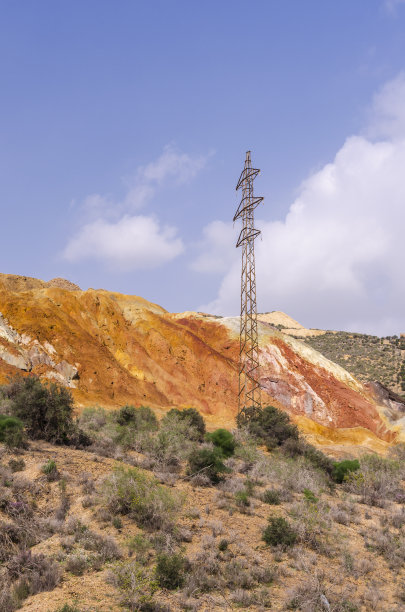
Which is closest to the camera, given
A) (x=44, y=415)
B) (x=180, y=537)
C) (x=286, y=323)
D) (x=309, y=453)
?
A: (x=180, y=537)

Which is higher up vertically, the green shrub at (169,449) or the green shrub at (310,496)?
the green shrub at (169,449)

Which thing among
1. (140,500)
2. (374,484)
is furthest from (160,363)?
(140,500)

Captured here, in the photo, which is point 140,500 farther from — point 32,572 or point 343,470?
point 343,470

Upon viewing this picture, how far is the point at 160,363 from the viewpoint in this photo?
4622cm

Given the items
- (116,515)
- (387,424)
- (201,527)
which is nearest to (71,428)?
(116,515)

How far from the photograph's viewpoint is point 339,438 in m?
42.1

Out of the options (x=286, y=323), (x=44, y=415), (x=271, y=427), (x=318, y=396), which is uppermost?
(x=286, y=323)

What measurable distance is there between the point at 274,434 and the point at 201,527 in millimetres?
15710

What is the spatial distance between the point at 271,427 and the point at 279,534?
1591 cm

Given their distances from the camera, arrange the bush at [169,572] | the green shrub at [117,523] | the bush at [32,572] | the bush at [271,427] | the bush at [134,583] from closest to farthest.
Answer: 1. the bush at [134,583]
2. the bush at [32,572]
3. the bush at [169,572]
4. the green shrub at [117,523]
5. the bush at [271,427]

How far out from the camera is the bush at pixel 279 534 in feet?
33.4

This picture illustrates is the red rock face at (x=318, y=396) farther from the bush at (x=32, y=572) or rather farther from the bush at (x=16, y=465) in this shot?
the bush at (x=32, y=572)

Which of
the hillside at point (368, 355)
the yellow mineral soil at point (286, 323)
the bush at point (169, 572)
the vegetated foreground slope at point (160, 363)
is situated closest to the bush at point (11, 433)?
the bush at point (169, 572)

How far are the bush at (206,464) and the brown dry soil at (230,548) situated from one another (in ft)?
2.09
